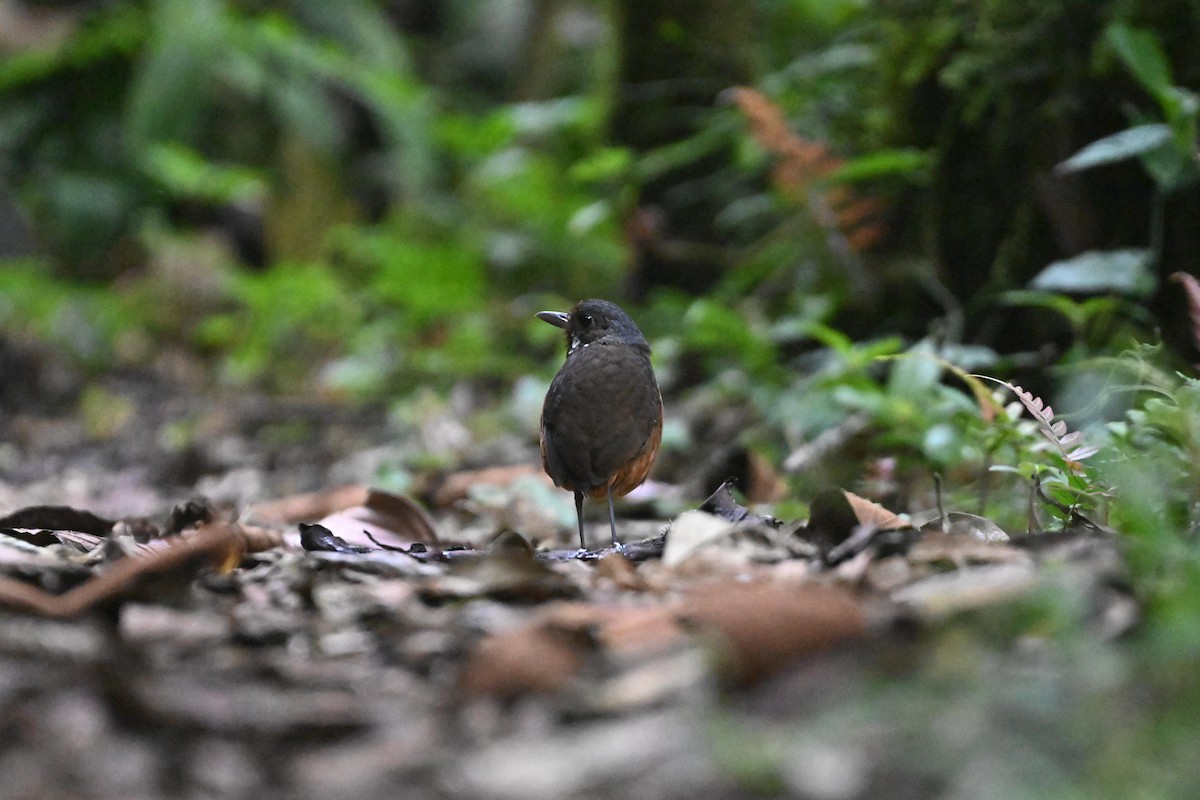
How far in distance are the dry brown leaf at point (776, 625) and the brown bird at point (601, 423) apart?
1.46m

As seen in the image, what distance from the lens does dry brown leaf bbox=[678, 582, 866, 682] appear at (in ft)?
5.06

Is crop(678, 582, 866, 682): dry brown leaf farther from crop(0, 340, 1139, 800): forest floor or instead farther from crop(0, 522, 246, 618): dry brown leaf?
crop(0, 522, 246, 618): dry brown leaf

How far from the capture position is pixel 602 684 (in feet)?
5.21

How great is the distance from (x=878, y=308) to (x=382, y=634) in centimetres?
320

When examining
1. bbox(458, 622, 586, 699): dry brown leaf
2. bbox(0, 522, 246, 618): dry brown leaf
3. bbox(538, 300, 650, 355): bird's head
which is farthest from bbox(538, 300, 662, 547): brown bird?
bbox(458, 622, 586, 699): dry brown leaf

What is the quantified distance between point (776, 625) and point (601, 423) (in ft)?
5.13

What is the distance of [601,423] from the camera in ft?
10.2

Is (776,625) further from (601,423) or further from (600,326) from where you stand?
(600,326)

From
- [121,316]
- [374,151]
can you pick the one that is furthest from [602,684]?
[374,151]

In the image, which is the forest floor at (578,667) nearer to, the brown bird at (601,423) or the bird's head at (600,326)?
the brown bird at (601,423)

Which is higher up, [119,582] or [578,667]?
A: [119,582]

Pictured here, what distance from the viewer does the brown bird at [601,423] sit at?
10.2ft

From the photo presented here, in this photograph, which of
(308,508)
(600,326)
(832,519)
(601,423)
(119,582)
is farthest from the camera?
(308,508)

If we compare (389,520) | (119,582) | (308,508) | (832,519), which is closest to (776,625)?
(832,519)
